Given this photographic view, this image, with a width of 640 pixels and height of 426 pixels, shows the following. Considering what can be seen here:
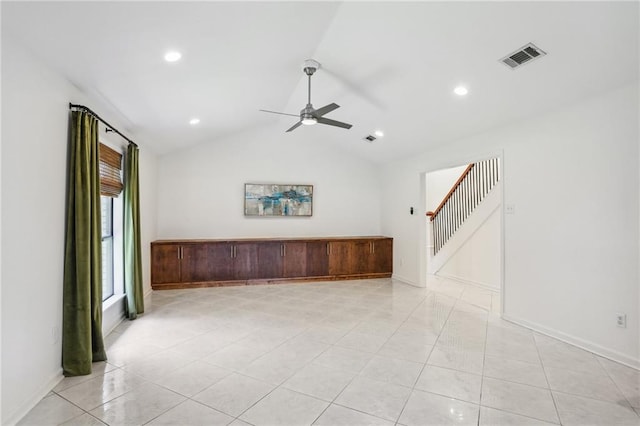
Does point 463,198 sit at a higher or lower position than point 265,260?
higher

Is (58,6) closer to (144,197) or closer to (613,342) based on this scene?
(144,197)

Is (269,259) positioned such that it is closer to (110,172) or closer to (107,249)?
(107,249)

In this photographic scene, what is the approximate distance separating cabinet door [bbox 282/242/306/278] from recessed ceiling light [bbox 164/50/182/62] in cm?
419

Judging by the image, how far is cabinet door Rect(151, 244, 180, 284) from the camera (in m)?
5.97

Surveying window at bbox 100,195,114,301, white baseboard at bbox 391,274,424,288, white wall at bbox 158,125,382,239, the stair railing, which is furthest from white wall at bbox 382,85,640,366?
window at bbox 100,195,114,301

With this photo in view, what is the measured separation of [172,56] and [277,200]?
4.34 meters

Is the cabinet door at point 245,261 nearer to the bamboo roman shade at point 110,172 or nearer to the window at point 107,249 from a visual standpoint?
the window at point 107,249

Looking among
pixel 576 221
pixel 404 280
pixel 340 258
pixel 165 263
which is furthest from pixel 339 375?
pixel 165 263

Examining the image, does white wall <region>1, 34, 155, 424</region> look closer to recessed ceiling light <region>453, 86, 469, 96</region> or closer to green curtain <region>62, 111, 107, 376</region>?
green curtain <region>62, 111, 107, 376</region>

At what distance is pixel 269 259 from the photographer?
654 centimetres

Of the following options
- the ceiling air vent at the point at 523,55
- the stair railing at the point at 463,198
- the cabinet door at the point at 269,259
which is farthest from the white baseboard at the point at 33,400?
the stair railing at the point at 463,198

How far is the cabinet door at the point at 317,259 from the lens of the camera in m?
6.79

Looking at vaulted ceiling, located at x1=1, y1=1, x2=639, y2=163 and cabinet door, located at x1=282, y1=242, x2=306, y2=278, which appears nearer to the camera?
vaulted ceiling, located at x1=1, y1=1, x2=639, y2=163

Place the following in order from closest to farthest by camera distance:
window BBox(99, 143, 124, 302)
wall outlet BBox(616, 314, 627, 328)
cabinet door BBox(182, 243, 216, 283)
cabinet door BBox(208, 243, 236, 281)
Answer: wall outlet BBox(616, 314, 627, 328)
window BBox(99, 143, 124, 302)
cabinet door BBox(182, 243, 216, 283)
cabinet door BBox(208, 243, 236, 281)
